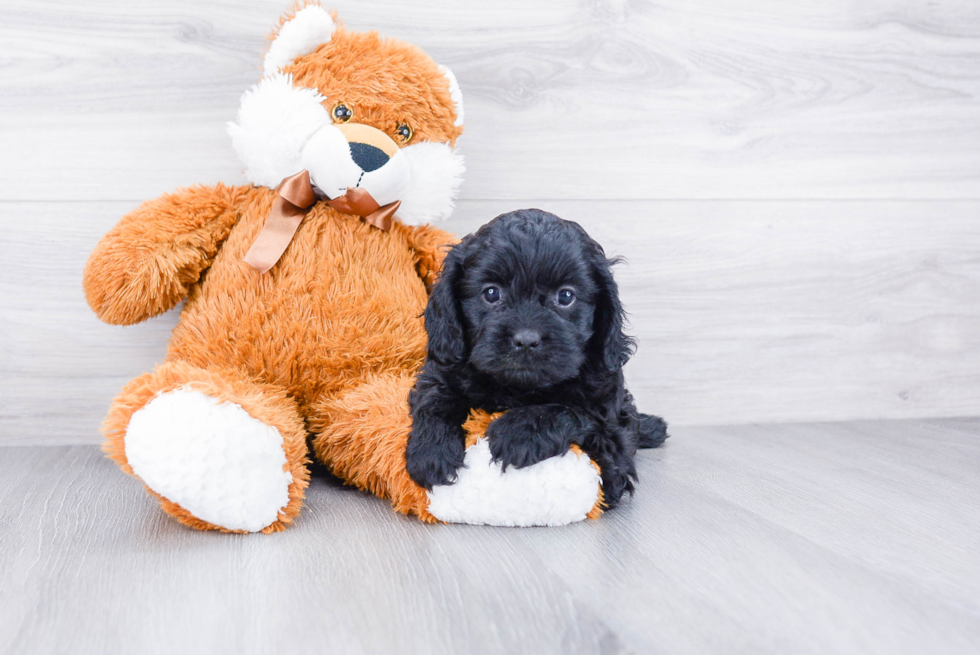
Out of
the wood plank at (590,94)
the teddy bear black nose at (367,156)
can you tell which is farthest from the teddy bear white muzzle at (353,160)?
the wood plank at (590,94)

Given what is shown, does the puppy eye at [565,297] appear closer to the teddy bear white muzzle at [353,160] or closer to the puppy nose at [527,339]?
the puppy nose at [527,339]

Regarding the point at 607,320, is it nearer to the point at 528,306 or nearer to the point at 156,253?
the point at 528,306

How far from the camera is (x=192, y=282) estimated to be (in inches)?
53.6

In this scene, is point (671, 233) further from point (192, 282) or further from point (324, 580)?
point (324, 580)

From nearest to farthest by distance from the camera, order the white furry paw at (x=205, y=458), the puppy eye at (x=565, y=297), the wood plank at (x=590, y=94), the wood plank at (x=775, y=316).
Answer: the white furry paw at (x=205, y=458), the puppy eye at (x=565, y=297), the wood plank at (x=590, y=94), the wood plank at (x=775, y=316)

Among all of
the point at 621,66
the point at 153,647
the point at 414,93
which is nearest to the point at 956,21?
the point at 621,66

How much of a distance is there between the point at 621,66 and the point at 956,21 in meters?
0.90

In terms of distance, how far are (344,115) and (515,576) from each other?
855 millimetres

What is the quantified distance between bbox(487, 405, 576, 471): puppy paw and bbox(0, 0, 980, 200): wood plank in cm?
76

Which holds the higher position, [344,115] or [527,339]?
[344,115]

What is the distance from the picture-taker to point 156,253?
4.19 ft

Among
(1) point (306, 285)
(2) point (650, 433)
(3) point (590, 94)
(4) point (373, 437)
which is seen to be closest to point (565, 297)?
(4) point (373, 437)

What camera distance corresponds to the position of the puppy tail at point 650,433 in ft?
5.24

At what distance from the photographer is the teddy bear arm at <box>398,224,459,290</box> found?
1.45 m
